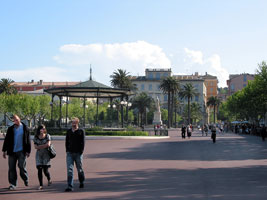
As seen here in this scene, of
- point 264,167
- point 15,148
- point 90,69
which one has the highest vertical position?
point 90,69

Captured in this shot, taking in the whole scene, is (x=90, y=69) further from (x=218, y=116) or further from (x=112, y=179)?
(x=218, y=116)

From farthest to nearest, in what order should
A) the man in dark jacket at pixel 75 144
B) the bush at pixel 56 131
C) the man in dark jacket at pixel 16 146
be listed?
the bush at pixel 56 131 < the man in dark jacket at pixel 16 146 < the man in dark jacket at pixel 75 144

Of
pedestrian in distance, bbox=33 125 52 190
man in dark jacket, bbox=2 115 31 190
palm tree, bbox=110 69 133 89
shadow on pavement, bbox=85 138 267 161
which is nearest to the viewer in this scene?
man in dark jacket, bbox=2 115 31 190

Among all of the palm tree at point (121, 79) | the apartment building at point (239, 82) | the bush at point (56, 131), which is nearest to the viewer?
the bush at point (56, 131)

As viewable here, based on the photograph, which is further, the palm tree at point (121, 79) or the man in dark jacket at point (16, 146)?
the palm tree at point (121, 79)

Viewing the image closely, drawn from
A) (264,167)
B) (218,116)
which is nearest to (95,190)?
(264,167)

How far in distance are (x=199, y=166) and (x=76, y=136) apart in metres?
6.14

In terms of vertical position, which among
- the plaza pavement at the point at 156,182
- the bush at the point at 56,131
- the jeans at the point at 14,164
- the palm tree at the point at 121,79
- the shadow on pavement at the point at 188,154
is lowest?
the plaza pavement at the point at 156,182

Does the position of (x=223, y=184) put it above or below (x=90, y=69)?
below

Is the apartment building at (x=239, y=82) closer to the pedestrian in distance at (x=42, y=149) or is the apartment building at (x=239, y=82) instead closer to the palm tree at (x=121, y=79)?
the palm tree at (x=121, y=79)

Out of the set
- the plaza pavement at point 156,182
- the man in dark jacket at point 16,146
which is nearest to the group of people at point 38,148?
the man in dark jacket at point 16,146

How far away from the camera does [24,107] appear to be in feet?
231

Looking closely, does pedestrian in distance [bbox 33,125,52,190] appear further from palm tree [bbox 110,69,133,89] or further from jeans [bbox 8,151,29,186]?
palm tree [bbox 110,69,133,89]

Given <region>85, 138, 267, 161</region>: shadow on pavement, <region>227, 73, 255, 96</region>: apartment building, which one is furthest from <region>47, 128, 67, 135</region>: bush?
<region>227, 73, 255, 96</region>: apartment building
